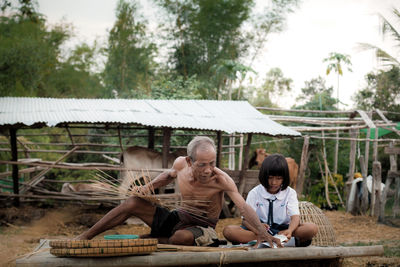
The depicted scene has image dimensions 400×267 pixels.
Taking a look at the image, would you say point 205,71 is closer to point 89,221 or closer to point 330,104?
point 330,104

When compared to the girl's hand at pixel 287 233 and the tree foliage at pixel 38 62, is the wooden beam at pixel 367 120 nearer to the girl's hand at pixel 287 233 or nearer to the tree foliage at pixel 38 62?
the girl's hand at pixel 287 233

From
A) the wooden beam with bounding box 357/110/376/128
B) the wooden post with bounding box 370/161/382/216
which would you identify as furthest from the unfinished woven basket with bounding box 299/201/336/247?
the wooden beam with bounding box 357/110/376/128

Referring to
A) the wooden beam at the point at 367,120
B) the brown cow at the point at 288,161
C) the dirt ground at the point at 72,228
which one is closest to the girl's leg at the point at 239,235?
the dirt ground at the point at 72,228

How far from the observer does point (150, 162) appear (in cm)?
952

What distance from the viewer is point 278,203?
3.96 metres

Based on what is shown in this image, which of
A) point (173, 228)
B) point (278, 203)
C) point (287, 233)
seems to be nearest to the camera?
point (287, 233)

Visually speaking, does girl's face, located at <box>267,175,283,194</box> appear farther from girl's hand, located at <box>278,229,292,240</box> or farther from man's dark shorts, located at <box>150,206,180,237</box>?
man's dark shorts, located at <box>150,206,180,237</box>

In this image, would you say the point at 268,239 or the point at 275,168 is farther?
the point at 275,168

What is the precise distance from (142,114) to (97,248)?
20.3ft

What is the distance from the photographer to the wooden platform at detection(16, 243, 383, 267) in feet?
9.66

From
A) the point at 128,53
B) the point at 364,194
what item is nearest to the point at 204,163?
the point at 364,194

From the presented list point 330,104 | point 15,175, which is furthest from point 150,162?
point 330,104

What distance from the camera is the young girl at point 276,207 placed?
3824 mm

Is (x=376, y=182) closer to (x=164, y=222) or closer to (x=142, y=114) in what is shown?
(x=142, y=114)
